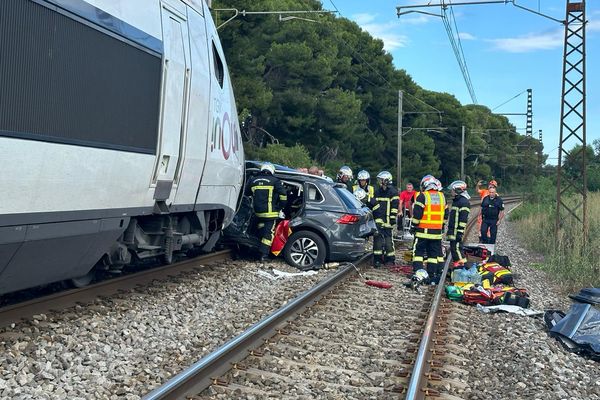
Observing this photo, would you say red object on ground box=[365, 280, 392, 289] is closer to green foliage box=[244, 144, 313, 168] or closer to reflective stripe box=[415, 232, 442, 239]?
reflective stripe box=[415, 232, 442, 239]

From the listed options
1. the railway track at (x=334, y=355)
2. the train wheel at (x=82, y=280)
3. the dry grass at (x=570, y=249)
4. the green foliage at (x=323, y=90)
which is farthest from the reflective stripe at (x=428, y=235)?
the train wheel at (x=82, y=280)

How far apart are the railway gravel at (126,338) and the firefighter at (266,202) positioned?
2313 millimetres

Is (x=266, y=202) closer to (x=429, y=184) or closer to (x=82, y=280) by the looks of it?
(x=429, y=184)

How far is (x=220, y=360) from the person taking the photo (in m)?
5.62

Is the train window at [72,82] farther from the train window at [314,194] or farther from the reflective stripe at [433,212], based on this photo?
the reflective stripe at [433,212]

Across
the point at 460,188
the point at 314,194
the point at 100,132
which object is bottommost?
the point at 314,194

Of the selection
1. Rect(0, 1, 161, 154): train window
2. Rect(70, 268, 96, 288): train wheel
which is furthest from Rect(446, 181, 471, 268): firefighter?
Rect(0, 1, 161, 154): train window

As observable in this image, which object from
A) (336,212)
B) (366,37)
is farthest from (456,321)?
(366,37)

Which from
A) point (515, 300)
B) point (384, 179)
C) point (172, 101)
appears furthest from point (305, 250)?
point (172, 101)

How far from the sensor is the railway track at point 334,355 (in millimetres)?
5266

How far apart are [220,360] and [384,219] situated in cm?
820

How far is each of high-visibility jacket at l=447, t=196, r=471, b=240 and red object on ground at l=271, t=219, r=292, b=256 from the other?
3.07 metres

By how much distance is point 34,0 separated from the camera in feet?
16.6

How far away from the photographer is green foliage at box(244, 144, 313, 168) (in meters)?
30.7
